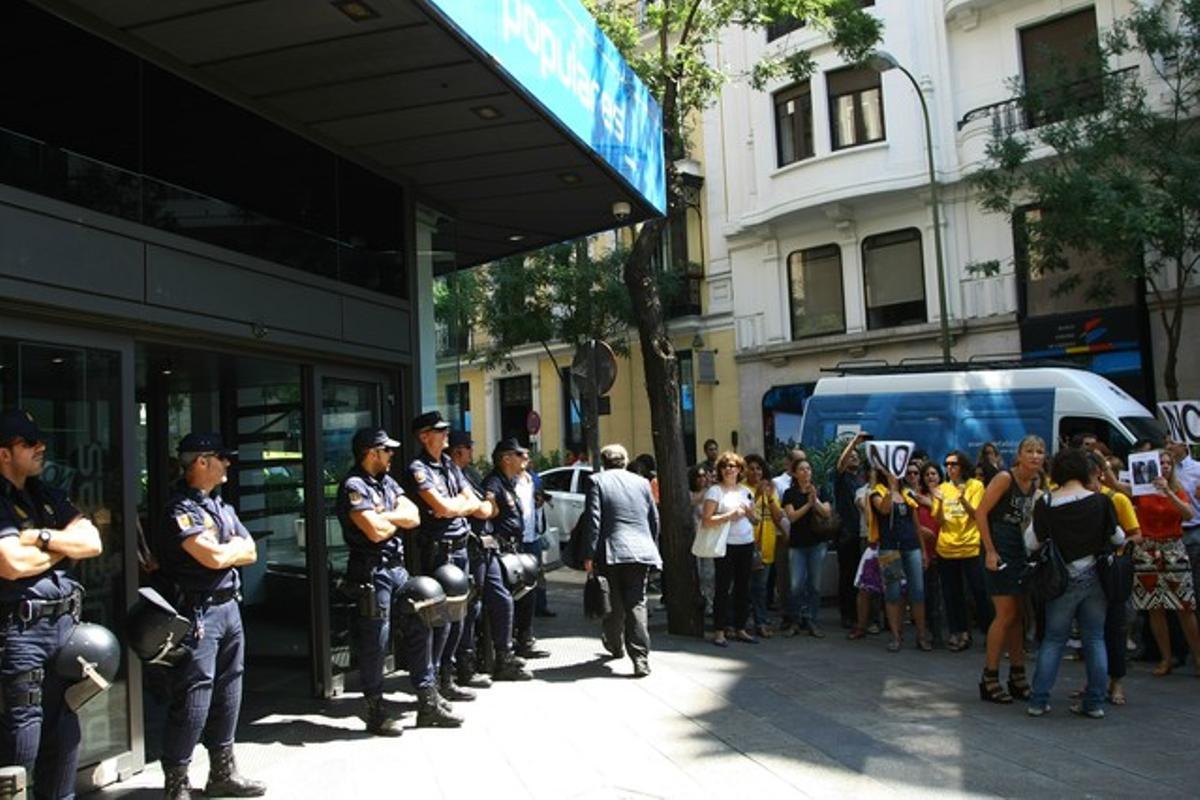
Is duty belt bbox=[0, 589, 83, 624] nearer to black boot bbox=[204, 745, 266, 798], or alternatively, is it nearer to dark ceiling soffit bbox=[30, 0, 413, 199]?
black boot bbox=[204, 745, 266, 798]

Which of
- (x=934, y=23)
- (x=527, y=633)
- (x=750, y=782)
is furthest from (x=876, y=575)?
(x=934, y=23)

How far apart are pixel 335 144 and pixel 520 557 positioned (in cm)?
341

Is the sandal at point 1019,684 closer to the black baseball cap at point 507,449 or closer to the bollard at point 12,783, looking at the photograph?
the black baseball cap at point 507,449

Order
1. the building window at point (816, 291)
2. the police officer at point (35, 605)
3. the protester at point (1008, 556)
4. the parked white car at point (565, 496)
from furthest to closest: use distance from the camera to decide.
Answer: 1. the building window at point (816, 291)
2. the parked white car at point (565, 496)
3. the protester at point (1008, 556)
4. the police officer at point (35, 605)

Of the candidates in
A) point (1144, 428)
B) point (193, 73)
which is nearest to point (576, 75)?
point (193, 73)

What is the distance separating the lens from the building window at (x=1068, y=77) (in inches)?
683

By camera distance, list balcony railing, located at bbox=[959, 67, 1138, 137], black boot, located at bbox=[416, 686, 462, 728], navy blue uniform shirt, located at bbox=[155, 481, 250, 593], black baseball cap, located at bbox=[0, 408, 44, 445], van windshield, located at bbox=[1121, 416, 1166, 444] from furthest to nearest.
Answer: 1. balcony railing, located at bbox=[959, 67, 1138, 137]
2. van windshield, located at bbox=[1121, 416, 1166, 444]
3. black boot, located at bbox=[416, 686, 462, 728]
4. navy blue uniform shirt, located at bbox=[155, 481, 250, 593]
5. black baseball cap, located at bbox=[0, 408, 44, 445]

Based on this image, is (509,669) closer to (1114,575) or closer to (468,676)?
(468,676)

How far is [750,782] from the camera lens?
5.23m

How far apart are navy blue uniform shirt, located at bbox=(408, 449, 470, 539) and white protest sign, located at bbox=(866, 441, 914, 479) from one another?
4.15 metres

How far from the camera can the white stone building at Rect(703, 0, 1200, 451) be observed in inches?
782

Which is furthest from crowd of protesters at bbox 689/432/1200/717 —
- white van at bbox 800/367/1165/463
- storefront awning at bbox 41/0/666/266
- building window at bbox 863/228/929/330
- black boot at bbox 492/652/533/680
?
building window at bbox 863/228/929/330

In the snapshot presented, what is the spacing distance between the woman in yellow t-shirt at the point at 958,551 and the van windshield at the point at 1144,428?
4.90m

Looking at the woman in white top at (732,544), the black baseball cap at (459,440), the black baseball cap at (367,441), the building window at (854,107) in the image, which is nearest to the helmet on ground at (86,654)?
the black baseball cap at (367,441)
